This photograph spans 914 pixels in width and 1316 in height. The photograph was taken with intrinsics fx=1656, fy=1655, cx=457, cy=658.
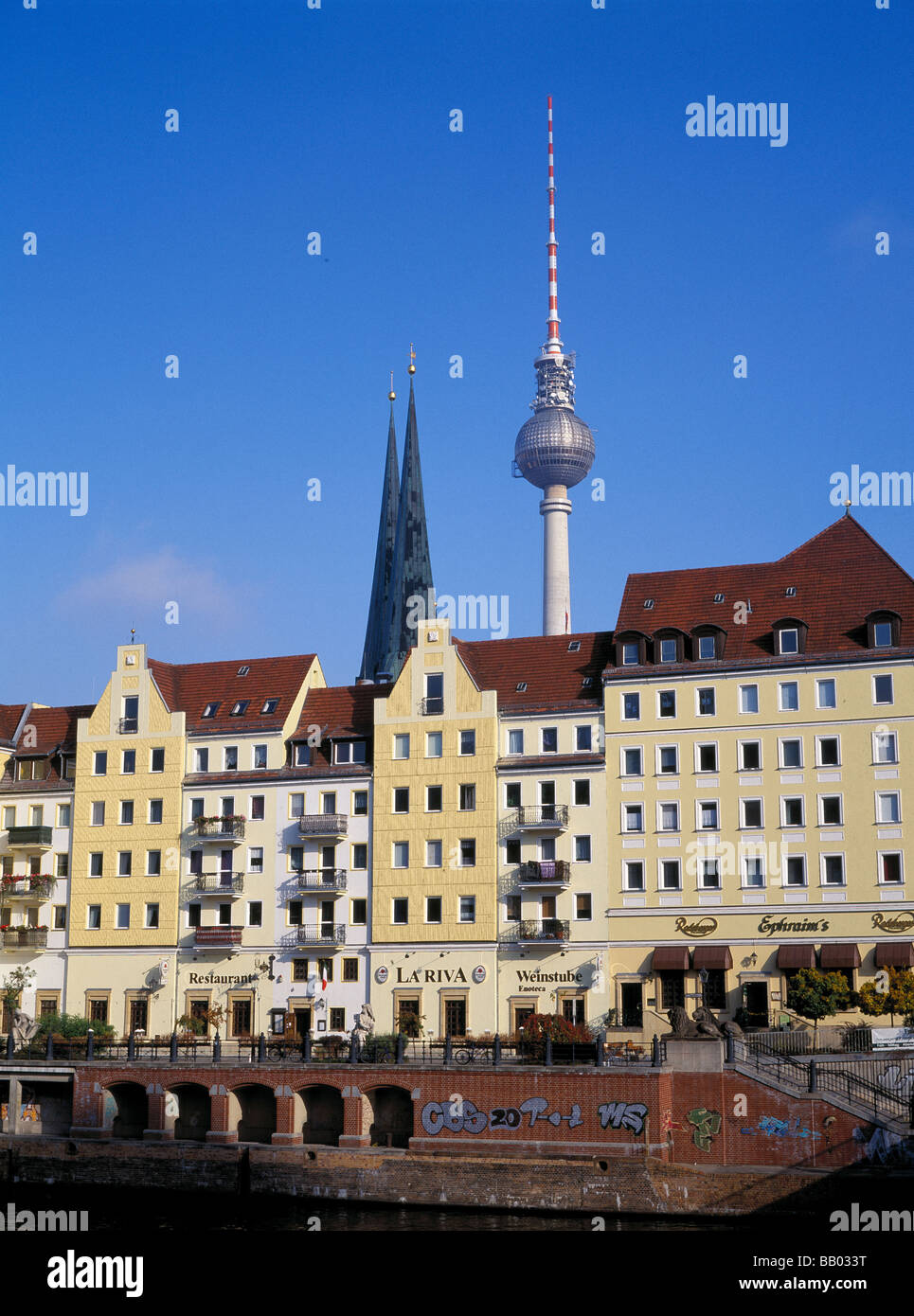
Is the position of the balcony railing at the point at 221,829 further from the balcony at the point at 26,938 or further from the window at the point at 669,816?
the window at the point at 669,816

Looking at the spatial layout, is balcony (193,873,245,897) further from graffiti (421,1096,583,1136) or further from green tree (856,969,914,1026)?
green tree (856,969,914,1026)

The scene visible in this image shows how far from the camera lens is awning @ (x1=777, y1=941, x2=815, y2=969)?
75812 millimetres

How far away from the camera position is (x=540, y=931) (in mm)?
80500

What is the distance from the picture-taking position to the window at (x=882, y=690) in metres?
78.2

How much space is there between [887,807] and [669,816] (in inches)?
411

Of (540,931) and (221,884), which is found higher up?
(221,884)

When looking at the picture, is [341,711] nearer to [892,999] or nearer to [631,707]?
[631,707]

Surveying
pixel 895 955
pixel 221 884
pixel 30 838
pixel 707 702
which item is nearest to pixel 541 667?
pixel 707 702

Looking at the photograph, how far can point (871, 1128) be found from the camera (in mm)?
58000

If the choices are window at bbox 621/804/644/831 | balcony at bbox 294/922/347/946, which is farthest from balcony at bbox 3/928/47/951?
window at bbox 621/804/644/831

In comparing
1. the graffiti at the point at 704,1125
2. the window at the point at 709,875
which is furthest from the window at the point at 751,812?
the graffiti at the point at 704,1125
